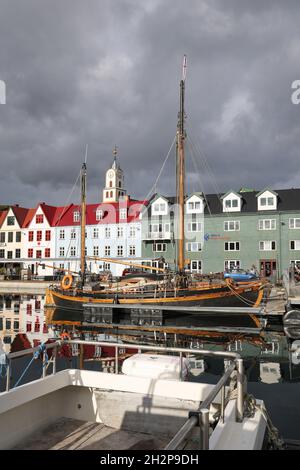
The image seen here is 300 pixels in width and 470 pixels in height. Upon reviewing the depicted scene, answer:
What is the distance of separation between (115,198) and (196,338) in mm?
70852

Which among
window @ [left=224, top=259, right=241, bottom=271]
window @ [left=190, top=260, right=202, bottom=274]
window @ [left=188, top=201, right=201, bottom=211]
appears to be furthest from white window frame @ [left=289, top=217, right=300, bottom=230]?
window @ [left=190, top=260, right=202, bottom=274]

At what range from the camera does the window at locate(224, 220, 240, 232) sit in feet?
186

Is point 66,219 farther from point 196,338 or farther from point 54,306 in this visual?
point 196,338

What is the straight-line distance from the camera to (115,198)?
9169 centimetres

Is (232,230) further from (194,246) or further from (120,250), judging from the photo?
(120,250)

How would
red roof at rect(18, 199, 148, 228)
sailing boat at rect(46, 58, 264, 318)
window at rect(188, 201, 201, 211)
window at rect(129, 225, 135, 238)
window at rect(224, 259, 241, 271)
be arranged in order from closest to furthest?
1. sailing boat at rect(46, 58, 264, 318)
2. window at rect(224, 259, 241, 271)
3. window at rect(188, 201, 201, 211)
4. window at rect(129, 225, 135, 238)
5. red roof at rect(18, 199, 148, 228)

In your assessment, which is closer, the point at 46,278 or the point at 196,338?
the point at 196,338

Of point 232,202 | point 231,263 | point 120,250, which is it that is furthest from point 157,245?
point 232,202

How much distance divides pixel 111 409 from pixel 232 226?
51788 millimetres

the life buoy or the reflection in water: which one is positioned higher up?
the life buoy

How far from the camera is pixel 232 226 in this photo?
5719 centimetres

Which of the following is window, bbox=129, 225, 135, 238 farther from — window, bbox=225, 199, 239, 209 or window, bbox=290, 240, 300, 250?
window, bbox=290, 240, 300, 250

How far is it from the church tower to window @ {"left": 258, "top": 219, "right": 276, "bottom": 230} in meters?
42.9

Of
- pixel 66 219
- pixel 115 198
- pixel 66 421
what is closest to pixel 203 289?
pixel 66 421
